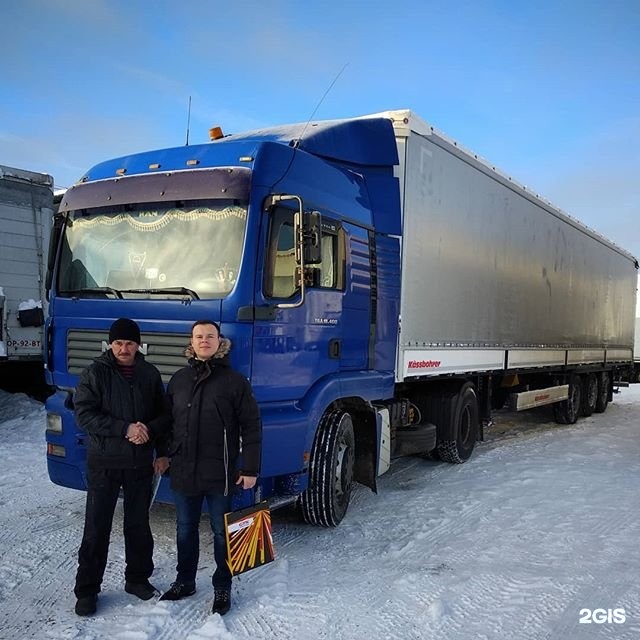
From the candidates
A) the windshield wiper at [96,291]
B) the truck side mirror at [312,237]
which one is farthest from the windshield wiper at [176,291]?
the truck side mirror at [312,237]

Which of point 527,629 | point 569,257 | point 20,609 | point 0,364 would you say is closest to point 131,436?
point 20,609

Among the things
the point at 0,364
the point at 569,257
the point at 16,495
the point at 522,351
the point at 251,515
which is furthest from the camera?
the point at 569,257

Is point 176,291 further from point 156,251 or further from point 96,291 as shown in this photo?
point 96,291

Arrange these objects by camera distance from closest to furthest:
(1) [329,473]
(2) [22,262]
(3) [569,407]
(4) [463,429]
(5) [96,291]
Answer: (5) [96,291], (1) [329,473], (4) [463,429], (2) [22,262], (3) [569,407]

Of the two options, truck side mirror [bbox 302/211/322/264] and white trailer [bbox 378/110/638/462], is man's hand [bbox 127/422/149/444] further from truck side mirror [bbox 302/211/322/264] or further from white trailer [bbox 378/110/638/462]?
white trailer [bbox 378/110/638/462]

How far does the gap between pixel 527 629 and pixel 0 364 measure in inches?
360

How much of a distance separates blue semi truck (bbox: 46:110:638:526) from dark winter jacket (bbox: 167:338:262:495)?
672 mm

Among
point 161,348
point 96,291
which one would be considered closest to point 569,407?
point 161,348

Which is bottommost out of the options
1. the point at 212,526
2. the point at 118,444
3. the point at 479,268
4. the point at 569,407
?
the point at 569,407

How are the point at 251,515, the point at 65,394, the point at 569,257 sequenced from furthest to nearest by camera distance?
the point at 569,257 → the point at 65,394 → the point at 251,515

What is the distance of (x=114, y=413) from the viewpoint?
361 cm

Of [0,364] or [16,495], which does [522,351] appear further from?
[0,364]

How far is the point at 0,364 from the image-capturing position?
32.8ft

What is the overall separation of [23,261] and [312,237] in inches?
277
